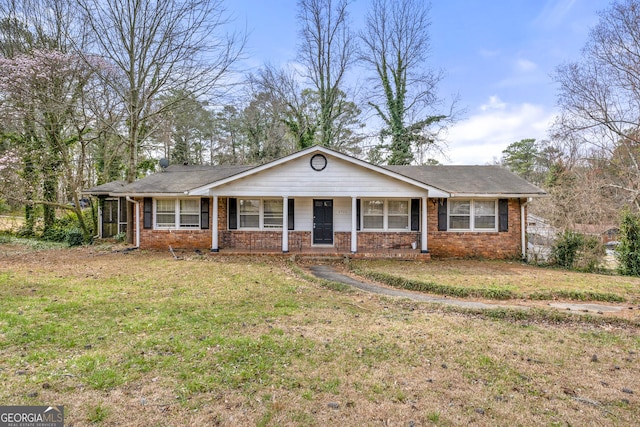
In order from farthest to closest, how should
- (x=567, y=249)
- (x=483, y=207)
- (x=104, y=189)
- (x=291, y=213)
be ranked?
(x=104, y=189), (x=291, y=213), (x=483, y=207), (x=567, y=249)

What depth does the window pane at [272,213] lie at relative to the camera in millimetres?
13594

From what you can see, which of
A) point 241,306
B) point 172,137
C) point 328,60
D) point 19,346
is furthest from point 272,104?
point 19,346

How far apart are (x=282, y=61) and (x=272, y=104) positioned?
342cm

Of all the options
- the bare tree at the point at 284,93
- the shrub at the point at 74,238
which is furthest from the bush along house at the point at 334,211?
the bare tree at the point at 284,93

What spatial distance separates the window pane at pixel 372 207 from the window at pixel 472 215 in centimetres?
282

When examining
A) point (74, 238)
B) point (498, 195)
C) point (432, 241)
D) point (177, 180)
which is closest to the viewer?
point (498, 195)

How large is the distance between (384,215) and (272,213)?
15.5 feet

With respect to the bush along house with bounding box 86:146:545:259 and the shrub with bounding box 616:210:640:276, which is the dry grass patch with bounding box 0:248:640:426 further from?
the shrub with bounding box 616:210:640:276

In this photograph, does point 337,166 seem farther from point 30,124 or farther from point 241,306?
point 30,124

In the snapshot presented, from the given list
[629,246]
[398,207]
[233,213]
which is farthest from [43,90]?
[629,246]

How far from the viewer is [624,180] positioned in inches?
658

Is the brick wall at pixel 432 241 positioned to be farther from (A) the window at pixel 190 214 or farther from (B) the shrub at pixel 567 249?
(B) the shrub at pixel 567 249

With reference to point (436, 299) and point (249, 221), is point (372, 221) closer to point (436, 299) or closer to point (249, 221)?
point (249, 221)

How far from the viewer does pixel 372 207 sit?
43.9 ft
